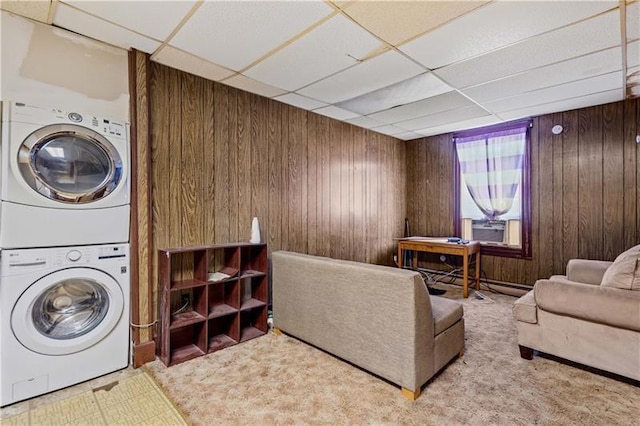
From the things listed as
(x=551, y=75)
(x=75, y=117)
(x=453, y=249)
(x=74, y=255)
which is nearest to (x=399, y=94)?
(x=551, y=75)

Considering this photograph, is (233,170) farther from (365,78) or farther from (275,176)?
(365,78)

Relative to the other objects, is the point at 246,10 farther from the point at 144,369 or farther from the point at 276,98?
the point at 144,369

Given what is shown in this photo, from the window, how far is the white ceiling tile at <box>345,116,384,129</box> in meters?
1.40

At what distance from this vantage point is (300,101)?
139 inches

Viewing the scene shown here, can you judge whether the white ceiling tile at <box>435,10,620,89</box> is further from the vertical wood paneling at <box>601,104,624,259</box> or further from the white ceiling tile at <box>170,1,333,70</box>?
the vertical wood paneling at <box>601,104,624,259</box>

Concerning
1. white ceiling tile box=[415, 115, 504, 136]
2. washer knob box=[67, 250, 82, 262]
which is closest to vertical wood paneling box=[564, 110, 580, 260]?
white ceiling tile box=[415, 115, 504, 136]

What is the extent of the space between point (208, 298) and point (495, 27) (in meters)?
2.96

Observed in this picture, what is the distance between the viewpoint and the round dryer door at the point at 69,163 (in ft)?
6.36

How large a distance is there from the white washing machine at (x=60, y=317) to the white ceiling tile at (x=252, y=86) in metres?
1.73

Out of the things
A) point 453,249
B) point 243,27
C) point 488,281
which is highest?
point 243,27

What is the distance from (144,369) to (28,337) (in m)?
0.74

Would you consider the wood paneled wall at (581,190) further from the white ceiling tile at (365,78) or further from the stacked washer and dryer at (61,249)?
the stacked washer and dryer at (61,249)

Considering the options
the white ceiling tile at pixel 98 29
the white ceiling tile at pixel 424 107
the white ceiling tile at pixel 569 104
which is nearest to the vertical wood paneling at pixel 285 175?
the white ceiling tile at pixel 424 107

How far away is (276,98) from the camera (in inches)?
136
